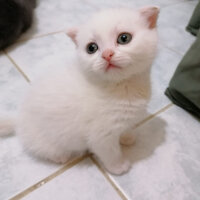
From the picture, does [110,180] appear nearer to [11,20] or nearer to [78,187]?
[78,187]

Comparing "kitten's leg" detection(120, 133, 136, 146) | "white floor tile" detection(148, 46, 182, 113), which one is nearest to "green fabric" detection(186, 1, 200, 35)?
"white floor tile" detection(148, 46, 182, 113)

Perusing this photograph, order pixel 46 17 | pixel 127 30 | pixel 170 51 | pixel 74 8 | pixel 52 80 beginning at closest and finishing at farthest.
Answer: pixel 127 30 < pixel 52 80 < pixel 170 51 < pixel 46 17 < pixel 74 8

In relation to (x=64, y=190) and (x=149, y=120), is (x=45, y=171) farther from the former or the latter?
(x=149, y=120)

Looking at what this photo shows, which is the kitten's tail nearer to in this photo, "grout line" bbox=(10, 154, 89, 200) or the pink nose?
"grout line" bbox=(10, 154, 89, 200)

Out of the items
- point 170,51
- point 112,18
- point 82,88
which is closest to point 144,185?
point 82,88

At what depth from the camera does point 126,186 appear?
608mm

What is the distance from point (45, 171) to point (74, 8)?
112 centimetres

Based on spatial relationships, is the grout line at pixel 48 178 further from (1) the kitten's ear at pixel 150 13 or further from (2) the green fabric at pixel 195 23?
(2) the green fabric at pixel 195 23

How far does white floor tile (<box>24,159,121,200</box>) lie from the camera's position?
590 millimetres

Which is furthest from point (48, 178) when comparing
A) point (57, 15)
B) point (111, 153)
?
point (57, 15)

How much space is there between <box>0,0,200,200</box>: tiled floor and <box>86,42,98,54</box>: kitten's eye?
185 millimetres

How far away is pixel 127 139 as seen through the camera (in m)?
0.69

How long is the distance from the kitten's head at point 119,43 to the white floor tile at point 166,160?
0.32 metres

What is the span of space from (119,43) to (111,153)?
297 millimetres
